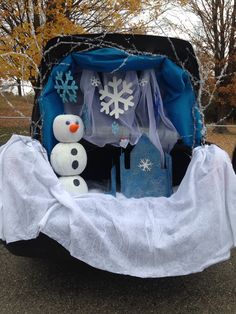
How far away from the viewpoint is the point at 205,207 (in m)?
2.65

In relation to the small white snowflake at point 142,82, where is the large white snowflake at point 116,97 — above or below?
below

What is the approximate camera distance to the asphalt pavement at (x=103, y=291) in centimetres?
266

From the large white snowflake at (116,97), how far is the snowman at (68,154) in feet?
1.31

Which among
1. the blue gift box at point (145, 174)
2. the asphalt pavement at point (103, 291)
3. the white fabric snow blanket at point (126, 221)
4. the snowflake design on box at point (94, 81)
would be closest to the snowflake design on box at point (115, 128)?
the blue gift box at point (145, 174)

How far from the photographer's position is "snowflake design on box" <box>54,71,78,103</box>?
3473mm

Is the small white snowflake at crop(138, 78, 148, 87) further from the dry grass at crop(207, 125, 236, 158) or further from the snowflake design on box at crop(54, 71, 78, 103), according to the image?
the dry grass at crop(207, 125, 236, 158)

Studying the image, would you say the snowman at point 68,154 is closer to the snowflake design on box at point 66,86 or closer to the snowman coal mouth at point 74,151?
the snowman coal mouth at point 74,151

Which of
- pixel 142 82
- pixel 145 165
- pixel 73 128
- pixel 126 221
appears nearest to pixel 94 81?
pixel 142 82

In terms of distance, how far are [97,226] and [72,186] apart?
2.64 ft

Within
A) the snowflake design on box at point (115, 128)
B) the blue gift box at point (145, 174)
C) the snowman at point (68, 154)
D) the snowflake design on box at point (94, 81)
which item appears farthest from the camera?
the snowflake design on box at point (115, 128)

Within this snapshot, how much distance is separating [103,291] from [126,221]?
654mm

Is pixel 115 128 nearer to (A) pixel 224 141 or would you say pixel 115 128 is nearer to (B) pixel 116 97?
(B) pixel 116 97

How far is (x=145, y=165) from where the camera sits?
138 inches

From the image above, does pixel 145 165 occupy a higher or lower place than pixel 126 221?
higher
